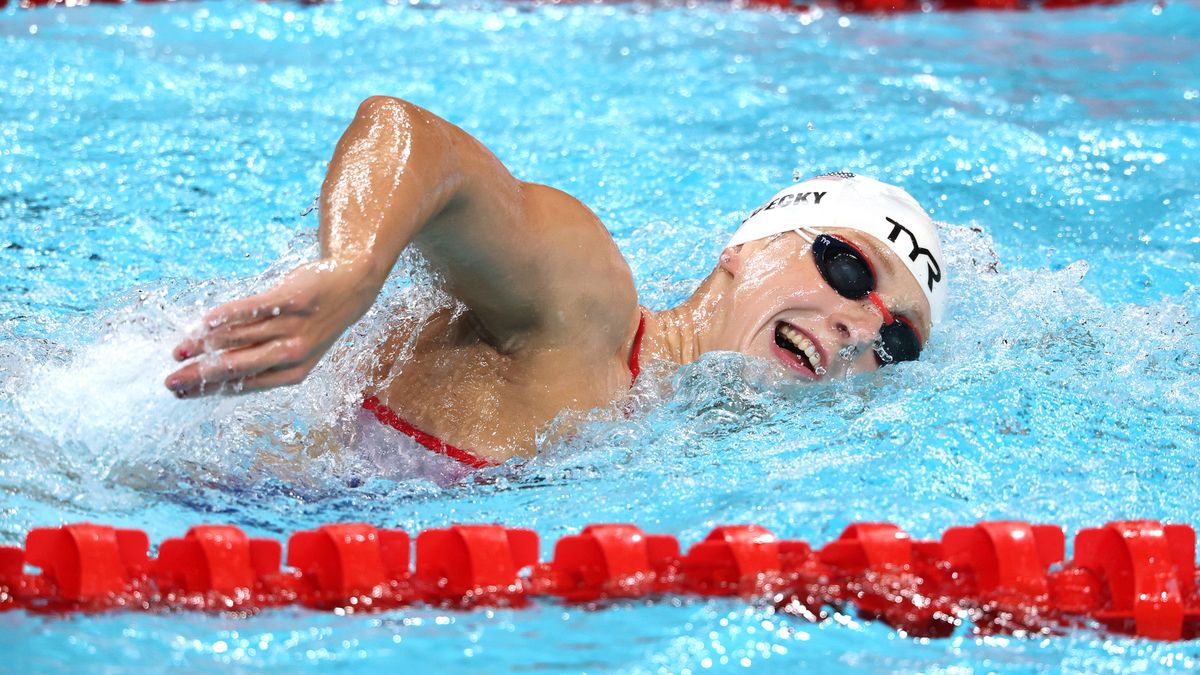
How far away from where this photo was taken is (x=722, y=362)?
253 cm

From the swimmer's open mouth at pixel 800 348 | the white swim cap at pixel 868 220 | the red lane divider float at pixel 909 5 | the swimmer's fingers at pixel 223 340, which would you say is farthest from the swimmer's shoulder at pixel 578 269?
the red lane divider float at pixel 909 5

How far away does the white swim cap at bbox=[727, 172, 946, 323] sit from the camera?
8.73 ft

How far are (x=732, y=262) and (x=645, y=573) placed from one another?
3.05 ft

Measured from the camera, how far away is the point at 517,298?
2.14 metres

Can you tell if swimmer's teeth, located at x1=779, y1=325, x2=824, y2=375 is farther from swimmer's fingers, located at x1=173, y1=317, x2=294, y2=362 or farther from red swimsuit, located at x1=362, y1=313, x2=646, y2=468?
swimmer's fingers, located at x1=173, y1=317, x2=294, y2=362

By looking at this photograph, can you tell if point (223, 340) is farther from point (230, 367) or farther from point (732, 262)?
point (732, 262)

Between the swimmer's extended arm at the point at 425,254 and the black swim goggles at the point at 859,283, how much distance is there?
1.45ft

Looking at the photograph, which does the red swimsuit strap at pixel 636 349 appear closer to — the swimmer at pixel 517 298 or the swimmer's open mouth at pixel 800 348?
the swimmer at pixel 517 298

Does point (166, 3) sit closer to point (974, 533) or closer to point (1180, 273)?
point (1180, 273)

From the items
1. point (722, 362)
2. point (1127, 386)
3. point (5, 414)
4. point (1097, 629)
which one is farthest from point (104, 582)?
point (1127, 386)

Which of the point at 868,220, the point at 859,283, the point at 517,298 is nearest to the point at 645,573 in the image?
the point at 517,298

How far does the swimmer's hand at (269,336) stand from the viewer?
1549 millimetres

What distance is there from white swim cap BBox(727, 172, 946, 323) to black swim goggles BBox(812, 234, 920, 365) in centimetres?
7

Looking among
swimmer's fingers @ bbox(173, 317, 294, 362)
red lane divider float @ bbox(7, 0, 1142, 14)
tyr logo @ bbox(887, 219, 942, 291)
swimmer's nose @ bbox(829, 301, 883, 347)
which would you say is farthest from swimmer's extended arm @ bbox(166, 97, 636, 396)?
red lane divider float @ bbox(7, 0, 1142, 14)
